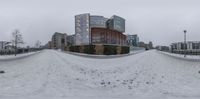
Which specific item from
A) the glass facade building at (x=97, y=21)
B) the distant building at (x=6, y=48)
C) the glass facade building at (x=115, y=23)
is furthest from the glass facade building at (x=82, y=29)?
the glass facade building at (x=115, y=23)

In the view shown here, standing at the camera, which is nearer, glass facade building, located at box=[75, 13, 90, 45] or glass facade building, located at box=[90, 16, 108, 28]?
glass facade building, located at box=[75, 13, 90, 45]

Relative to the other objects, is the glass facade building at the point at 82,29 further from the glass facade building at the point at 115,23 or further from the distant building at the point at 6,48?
the glass facade building at the point at 115,23

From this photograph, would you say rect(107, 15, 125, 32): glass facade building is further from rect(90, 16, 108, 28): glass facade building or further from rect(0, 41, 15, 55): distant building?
rect(0, 41, 15, 55): distant building

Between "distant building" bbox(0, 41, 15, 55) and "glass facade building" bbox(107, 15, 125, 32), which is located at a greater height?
"glass facade building" bbox(107, 15, 125, 32)

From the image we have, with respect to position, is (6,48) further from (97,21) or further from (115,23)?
(115,23)

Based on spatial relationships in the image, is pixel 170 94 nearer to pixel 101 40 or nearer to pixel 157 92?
pixel 157 92

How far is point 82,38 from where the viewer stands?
5888 cm

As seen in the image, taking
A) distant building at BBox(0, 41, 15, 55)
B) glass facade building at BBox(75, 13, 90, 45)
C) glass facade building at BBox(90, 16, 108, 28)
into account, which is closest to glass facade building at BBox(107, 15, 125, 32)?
glass facade building at BBox(90, 16, 108, 28)

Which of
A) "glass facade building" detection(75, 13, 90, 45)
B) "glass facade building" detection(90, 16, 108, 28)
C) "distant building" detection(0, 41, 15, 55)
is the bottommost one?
"distant building" detection(0, 41, 15, 55)

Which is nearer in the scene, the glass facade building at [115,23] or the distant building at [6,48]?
the distant building at [6,48]

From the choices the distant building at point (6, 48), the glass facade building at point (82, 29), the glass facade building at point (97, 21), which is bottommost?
the distant building at point (6, 48)

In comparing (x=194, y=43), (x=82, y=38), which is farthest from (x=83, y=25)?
(x=194, y=43)

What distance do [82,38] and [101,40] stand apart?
5152mm

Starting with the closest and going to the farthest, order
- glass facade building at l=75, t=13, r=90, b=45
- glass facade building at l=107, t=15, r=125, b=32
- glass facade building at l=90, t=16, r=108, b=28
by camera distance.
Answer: glass facade building at l=75, t=13, r=90, b=45 → glass facade building at l=90, t=16, r=108, b=28 → glass facade building at l=107, t=15, r=125, b=32
